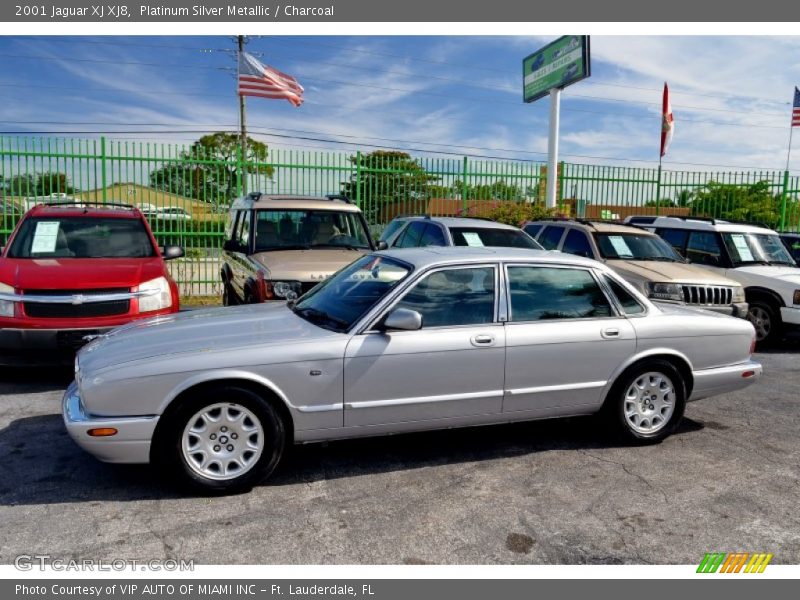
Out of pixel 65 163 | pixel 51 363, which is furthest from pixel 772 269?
pixel 65 163

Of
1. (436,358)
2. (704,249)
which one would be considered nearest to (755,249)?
(704,249)

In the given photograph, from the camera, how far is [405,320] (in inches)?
168

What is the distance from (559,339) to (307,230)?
4.61 m

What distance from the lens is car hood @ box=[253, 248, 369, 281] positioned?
707 cm

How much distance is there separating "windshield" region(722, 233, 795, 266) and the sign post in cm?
561

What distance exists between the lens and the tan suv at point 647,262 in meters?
8.80

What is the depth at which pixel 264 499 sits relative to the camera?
4.09 meters

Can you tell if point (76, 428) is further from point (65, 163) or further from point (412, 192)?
point (412, 192)

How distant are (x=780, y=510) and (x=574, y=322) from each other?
69.5 inches

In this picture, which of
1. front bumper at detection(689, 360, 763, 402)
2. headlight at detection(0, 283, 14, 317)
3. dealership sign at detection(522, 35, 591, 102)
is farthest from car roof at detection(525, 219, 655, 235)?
headlight at detection(0, 283, 14, 317)

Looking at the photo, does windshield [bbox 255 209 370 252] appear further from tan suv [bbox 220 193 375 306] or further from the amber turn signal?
the amber turn signal

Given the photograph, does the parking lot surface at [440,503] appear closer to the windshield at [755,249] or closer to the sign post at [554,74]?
the windshield at [755,249]

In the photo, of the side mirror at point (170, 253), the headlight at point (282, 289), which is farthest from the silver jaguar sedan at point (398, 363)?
the side mirror at point (170, 253)

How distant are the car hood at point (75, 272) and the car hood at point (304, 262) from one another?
3.93 ft
